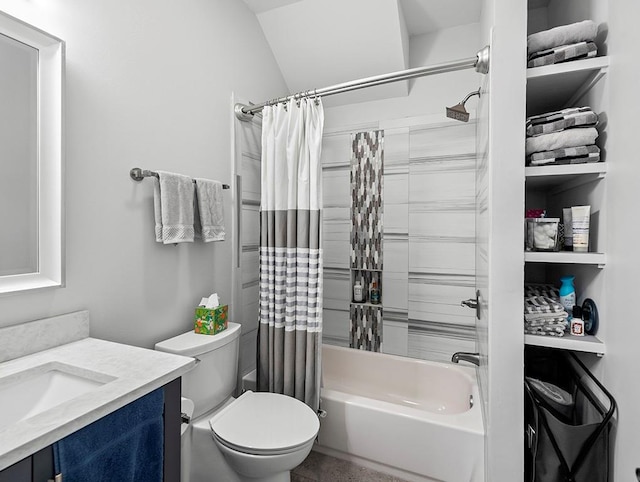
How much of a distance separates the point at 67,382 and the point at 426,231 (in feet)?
6.93

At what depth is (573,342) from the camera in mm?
1164

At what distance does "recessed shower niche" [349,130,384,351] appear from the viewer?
2.55m

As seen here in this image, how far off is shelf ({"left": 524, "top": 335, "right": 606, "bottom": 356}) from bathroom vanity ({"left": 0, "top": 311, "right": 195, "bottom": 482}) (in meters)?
1.20

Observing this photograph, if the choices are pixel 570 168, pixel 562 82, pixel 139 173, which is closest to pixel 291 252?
pixel 139 173

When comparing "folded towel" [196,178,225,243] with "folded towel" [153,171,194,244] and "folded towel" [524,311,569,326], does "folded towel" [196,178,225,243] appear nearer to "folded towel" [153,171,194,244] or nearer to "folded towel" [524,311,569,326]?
"folded towel" [153,171,194,244]

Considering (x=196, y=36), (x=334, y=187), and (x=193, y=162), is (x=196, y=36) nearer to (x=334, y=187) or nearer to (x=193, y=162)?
(x=193, y=162)

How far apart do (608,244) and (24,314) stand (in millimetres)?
1957

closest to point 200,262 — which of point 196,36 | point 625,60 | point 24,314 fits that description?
point 24,314

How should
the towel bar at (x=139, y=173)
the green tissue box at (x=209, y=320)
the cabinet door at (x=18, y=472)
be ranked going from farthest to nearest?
the green tissue box at (x=209, y=320), the towel bar at (x=139, y=173), the cabinet door at (x=18, y=472)

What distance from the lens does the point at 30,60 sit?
3.78 feet

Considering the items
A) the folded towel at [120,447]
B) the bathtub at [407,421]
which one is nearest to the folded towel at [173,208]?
the folded towel at [120,447]

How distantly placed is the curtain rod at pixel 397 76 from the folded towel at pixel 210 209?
571 mm

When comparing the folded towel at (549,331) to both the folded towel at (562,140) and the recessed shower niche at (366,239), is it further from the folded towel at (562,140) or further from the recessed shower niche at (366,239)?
the recessed shower niche at (366,239)

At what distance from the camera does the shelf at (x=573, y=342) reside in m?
1.13
